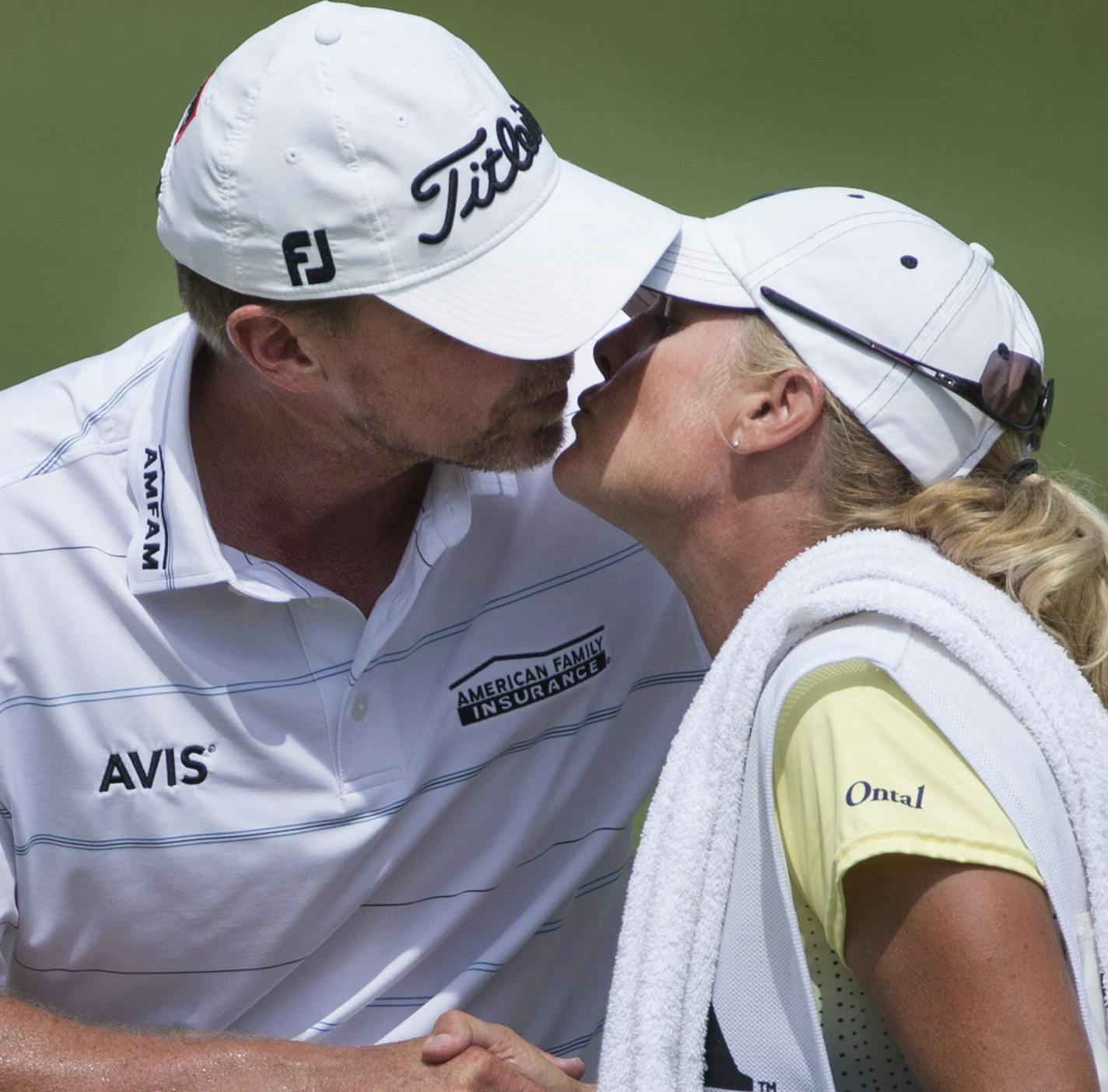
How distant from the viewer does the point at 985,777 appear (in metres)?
0.98

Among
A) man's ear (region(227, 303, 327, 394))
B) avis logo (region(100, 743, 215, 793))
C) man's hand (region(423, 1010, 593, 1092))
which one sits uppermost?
man's ear (region(227, 303, 327, 394))

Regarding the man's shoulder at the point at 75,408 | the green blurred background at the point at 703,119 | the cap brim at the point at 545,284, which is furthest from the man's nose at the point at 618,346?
the green blurred background at the point at 703,119

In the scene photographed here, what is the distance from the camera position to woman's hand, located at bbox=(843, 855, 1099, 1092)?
91 cm

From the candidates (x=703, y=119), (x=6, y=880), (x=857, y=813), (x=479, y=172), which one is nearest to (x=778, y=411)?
(x=479, y=172)

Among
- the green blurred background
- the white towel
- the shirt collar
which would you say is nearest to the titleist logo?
the shirt collar

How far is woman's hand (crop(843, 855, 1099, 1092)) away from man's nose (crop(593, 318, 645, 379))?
589mm

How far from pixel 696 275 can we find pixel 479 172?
21cm

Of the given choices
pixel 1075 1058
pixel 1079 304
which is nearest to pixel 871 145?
pixel 1079 304

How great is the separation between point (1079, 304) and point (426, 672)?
1.29 metres

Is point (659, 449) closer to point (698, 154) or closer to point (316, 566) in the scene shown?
point (316, 566)

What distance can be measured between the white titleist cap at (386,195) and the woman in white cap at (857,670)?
0.11 meters

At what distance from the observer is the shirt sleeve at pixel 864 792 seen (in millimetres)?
942

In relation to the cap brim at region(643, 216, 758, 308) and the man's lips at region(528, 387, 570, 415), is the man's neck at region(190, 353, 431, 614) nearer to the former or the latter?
the man's lips at region(528, 387, 570, 415)

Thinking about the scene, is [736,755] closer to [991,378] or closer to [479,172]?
[991,378]
